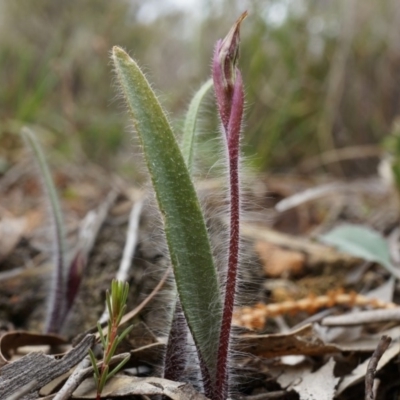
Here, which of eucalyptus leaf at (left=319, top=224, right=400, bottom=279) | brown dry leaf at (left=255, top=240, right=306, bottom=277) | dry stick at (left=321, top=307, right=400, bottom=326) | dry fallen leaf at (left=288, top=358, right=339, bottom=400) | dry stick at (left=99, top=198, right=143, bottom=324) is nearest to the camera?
dry fallen leaf at (left=288, top=358, right=339, bottom=400)

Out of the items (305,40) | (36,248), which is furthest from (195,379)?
(305,40)

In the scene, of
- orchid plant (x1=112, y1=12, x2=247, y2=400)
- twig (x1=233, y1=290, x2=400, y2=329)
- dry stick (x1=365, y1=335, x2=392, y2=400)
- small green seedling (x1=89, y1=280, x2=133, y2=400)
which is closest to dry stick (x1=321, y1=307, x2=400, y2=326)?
twig (x1=233, y1=290, x2=400, y2=329)

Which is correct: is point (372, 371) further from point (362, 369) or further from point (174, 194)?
point (174, 194)

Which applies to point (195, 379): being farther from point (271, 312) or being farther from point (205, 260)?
point (271, 312)

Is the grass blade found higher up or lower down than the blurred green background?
lower down

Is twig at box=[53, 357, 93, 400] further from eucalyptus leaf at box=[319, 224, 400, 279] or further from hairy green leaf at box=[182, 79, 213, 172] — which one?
eucalyptus leaf at box=[319, 224, 400, 279]

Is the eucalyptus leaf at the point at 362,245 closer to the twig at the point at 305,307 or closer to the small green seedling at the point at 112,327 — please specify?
the twig at the point at 305,307

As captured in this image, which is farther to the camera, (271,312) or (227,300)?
(271,312)
